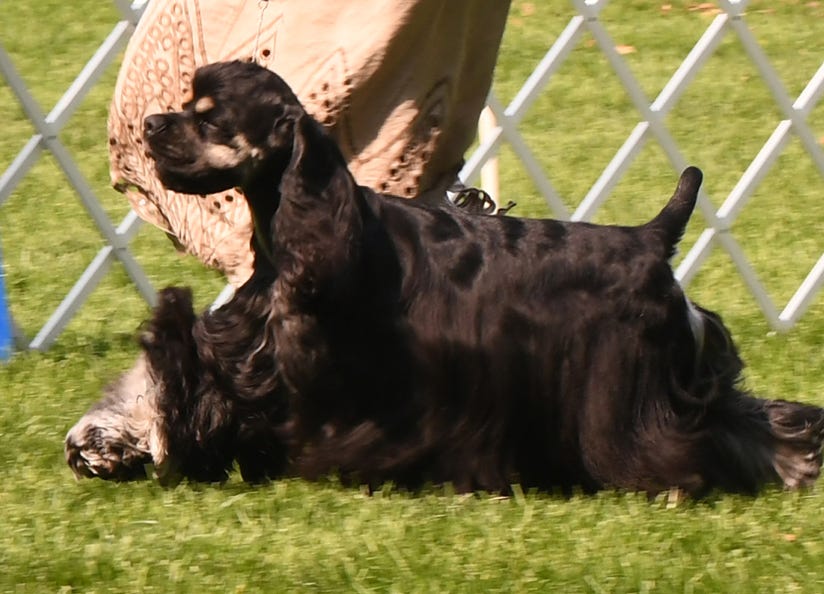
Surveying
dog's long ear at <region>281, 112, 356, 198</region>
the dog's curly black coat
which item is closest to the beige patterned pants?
the dog's curly black coat

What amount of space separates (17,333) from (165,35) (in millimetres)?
1533

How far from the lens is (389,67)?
164 inches

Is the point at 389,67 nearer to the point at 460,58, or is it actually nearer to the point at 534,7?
the point at 460,58

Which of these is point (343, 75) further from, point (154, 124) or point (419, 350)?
point (419, 350)

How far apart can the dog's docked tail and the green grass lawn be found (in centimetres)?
60

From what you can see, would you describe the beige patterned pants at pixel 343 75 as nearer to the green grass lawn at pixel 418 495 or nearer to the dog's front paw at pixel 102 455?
the dog's front paw at pixel 102 455

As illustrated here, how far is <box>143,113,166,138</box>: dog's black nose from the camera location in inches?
145

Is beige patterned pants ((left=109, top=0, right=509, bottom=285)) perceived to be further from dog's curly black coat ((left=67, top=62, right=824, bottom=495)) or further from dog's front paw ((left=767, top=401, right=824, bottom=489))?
dog's front paw ((left=767, top=401, right=824, bottom=489))

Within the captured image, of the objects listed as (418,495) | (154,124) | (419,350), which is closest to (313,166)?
(154,124)

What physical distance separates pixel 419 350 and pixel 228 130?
637 mm

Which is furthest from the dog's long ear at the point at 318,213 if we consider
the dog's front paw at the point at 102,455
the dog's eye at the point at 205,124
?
the dog's front paw at the point at 102,455

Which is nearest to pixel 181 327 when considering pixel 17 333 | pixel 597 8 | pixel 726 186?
pixel 17 333

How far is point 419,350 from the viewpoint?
3760mm

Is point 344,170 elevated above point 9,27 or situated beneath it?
elevated above
